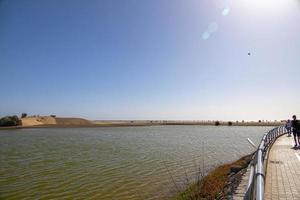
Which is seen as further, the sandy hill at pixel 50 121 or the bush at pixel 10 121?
the sandy hill at pixel 50 121

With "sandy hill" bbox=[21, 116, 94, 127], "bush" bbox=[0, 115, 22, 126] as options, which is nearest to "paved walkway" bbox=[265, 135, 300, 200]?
"bush" bbox=[0, 115, 22, 126]

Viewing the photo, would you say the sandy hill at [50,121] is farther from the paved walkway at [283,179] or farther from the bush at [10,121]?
the paved walkway at [283,179]

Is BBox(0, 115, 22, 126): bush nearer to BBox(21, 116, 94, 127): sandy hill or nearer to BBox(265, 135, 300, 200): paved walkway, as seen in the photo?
BBox(21, 116, 94, 127): sandy hill

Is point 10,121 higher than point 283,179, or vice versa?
point 10,121

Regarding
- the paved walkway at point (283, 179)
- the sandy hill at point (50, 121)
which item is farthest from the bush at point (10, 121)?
the paved walkway at point (283, 179)

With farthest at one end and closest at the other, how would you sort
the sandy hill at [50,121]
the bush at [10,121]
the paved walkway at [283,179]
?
the sandy hill at [50,121] < the bush at [10,121] < the paved walkway at [283,179]

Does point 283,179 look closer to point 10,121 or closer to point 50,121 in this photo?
point 10,121

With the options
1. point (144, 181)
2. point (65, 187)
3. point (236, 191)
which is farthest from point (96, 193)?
point (236, 191)

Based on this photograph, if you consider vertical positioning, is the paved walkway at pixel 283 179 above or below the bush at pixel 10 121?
below

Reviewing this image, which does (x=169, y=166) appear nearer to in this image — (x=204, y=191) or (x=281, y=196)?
(x=204, y=191)

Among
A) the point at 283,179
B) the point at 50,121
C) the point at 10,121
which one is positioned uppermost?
the point at 50,121

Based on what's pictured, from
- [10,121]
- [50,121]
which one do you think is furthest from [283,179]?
[50,121]

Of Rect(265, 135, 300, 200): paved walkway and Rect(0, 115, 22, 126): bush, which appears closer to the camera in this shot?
Rect(265, 135, 300, 200): paved walkway

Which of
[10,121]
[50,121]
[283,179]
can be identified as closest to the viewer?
[283,179]
